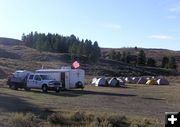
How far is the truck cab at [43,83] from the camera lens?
4375 centimetres

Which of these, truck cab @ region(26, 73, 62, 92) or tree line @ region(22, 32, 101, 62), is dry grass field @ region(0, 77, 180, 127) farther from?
tree line @ region(22, 32, 101, 62)

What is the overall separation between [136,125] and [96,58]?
13871 centimetres

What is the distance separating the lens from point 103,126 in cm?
1484

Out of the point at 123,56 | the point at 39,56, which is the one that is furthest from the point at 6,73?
the point at 123,56

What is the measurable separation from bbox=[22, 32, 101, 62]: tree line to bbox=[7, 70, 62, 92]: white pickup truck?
97773 millimetres

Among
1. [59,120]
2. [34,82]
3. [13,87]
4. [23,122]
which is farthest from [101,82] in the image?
[23,122]

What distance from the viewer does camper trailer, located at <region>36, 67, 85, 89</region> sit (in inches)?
1869

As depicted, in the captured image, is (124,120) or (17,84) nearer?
(124,120)

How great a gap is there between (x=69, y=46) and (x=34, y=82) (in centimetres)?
12664

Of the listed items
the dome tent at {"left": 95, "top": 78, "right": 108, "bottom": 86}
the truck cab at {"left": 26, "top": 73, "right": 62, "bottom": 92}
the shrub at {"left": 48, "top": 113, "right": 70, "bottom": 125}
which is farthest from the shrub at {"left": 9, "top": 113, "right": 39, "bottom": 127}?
the dome tent at {"left": 95, "top": 78, "right": 108, "bottom": 86}

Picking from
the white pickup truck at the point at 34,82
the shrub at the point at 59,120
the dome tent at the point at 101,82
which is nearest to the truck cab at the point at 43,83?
the white pickup truck at the point at 34,82

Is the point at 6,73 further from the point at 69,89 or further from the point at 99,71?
the point at 99,71

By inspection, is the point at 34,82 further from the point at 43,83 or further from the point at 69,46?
the point at 69,46

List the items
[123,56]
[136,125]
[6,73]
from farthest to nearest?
[123,56] < [6,73] < [136,125]
